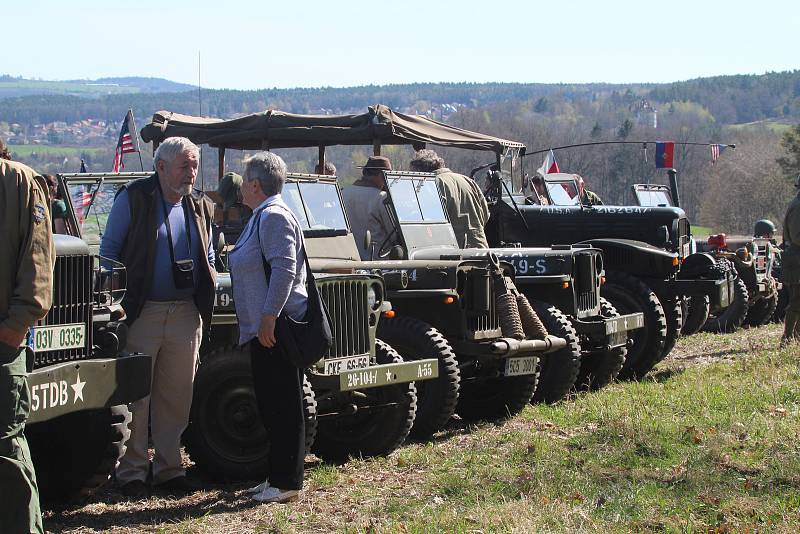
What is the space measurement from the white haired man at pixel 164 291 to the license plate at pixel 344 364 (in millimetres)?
819

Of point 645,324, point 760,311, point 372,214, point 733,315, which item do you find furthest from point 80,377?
point 760,311

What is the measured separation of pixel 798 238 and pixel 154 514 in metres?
8.29

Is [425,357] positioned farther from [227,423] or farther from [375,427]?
[227,423]

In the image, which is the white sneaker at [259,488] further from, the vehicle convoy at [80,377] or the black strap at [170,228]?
the black strap at [170,228]

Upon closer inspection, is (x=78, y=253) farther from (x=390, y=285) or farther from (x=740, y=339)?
(x=740, y=339)

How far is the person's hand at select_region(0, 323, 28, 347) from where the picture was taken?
3.96 metres

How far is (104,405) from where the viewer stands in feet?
16.2

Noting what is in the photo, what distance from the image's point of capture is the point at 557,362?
900cm

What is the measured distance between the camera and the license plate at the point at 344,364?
6.60 metres

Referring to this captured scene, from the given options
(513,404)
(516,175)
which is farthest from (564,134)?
(513,404)

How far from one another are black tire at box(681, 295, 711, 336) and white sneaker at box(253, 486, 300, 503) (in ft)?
27.2

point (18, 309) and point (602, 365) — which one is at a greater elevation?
point (18, 309)

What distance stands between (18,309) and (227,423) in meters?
2.52

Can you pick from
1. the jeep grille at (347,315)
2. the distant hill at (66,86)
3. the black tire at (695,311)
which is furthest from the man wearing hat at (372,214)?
the distant hill at (66,86)
